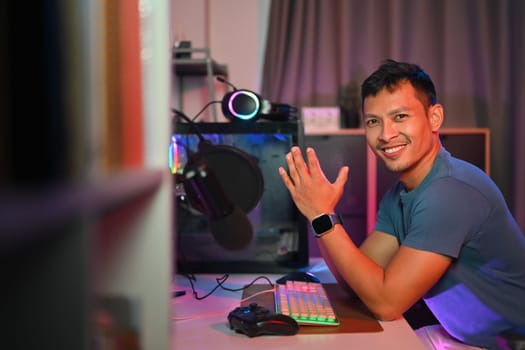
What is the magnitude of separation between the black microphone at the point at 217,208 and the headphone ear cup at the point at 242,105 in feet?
1.74

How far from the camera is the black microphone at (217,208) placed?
3.13 feet

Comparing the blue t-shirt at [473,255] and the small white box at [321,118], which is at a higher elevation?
the small white box at [321,118]

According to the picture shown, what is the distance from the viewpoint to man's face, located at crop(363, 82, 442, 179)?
139 cm

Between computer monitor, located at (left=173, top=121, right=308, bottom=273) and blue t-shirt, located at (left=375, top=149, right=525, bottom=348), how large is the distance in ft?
1.42

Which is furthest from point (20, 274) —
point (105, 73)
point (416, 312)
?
point (416, 312)

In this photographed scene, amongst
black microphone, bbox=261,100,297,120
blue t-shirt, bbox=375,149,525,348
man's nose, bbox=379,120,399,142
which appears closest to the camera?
blue t-shirt, bbox=375,149,525,348

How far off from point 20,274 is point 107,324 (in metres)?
0.23

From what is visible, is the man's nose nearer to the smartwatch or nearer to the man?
the man

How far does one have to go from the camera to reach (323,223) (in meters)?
1.23

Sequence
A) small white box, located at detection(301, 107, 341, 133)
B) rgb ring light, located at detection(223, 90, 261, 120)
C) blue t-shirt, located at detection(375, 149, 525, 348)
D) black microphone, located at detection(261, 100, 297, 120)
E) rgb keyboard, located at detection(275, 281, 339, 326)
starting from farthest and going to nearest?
small white box, located at detection(301, 107, 341, 133)
black microphone, located at detection(261, 100, 297, 120)
rgb ring light, located at detection(223, 90, 261, 120)
blue t-shirt, located at detection(375, 149, 525, 348)
rgb keyboard, located at detection(275, 281, 339, 326)

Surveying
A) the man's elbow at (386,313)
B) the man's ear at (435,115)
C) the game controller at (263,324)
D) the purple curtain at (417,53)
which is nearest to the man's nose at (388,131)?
the man's ear at (435,115)

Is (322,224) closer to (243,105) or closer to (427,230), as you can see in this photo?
(427,230)

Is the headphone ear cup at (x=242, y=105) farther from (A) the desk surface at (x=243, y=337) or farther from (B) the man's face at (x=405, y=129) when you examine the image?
(A) the desk surface at (x=243, y=337)

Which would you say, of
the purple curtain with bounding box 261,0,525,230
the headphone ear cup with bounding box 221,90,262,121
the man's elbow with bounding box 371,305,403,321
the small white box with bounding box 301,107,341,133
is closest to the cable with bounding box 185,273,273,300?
the man's elbow with bounding box 371,305,403,321
